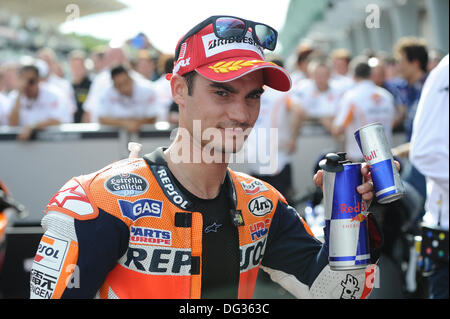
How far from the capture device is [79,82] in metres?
8.73

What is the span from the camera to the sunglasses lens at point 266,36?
5.98ft

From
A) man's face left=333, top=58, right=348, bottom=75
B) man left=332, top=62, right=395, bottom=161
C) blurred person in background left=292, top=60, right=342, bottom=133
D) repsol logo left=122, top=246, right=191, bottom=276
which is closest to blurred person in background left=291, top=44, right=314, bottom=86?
blurred person in background left=292, top=60, right=342, bottom=133

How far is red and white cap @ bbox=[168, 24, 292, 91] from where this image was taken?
5.39 feet

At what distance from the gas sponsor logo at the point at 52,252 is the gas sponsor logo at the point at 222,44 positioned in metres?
0.73

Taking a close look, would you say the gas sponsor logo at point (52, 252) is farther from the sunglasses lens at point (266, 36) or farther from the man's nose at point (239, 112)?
the sunglasses lens at point (266, 36)

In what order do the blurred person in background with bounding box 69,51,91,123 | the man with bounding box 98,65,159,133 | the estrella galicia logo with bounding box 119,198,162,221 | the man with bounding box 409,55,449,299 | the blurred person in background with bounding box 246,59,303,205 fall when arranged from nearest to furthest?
1. the estrella galicia logo with bounding box 119,198,162,221
2. the man with bounding box 409,55,449,299
3. the blurred person in background with bounding box 246,59,303,205
4. the man with bounding box 98,65,159,133
5. the blurred person in background with bounding box 69,51,91,123

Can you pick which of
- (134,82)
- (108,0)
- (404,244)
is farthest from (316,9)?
(404,244)

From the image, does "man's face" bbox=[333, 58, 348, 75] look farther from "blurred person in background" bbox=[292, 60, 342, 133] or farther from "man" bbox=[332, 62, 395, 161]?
"man" bbox=[332, 62, 395, 161]

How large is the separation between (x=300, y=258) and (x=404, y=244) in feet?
7.86

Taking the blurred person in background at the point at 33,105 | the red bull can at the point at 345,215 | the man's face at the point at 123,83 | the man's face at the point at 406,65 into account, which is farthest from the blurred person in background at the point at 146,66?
the red bull can at the point at 345,215

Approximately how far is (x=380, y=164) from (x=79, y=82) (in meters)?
7.74

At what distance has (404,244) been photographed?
4078 mm

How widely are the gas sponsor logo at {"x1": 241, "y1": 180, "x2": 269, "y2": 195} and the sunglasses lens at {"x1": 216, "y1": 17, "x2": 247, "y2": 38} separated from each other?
531 millimetres
